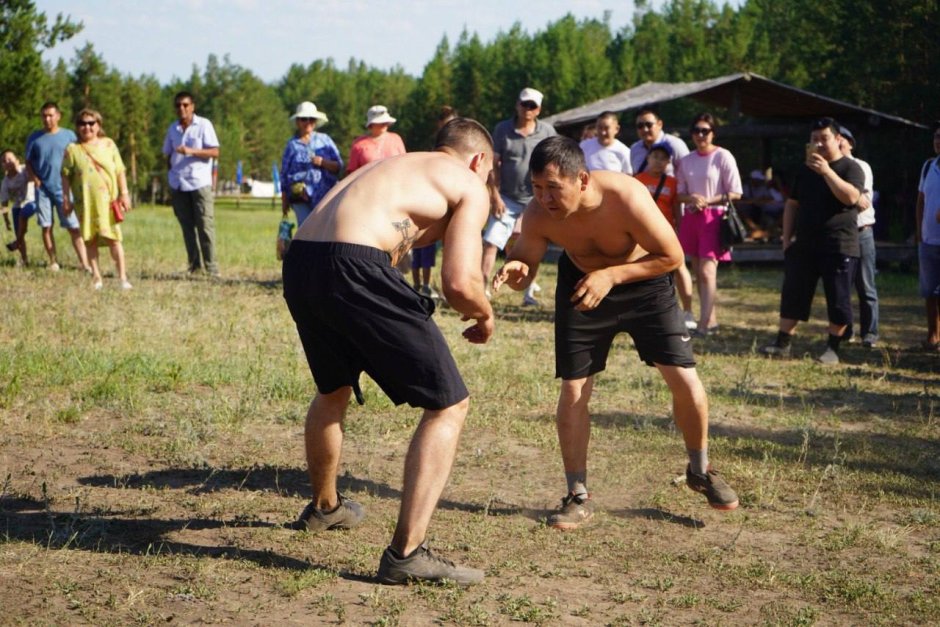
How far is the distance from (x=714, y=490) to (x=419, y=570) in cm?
184

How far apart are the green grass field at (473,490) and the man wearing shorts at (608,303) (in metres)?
0.32

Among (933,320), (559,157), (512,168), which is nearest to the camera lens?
(559,157)

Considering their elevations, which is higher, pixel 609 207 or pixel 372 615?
pixel 609 207

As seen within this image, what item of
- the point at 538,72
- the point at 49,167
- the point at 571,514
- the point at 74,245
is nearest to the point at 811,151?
the point at 571,514

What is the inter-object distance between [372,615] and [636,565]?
131 cm

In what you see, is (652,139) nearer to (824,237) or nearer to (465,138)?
(824,237)

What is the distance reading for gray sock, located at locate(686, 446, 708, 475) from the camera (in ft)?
18.5

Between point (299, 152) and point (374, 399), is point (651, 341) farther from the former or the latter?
point (299, 152)

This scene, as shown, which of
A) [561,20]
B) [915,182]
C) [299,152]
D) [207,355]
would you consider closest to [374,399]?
[207,355]

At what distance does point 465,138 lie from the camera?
4.82 m

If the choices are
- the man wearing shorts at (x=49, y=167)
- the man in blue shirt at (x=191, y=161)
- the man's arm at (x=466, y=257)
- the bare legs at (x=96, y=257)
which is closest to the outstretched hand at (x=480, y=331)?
the man's arm at (x=466, y=257)

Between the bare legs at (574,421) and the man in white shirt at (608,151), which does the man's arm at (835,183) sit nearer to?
the man in white shirt at (608,151)

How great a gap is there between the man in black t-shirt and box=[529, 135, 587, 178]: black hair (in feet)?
16.4

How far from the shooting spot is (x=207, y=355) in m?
9.03
